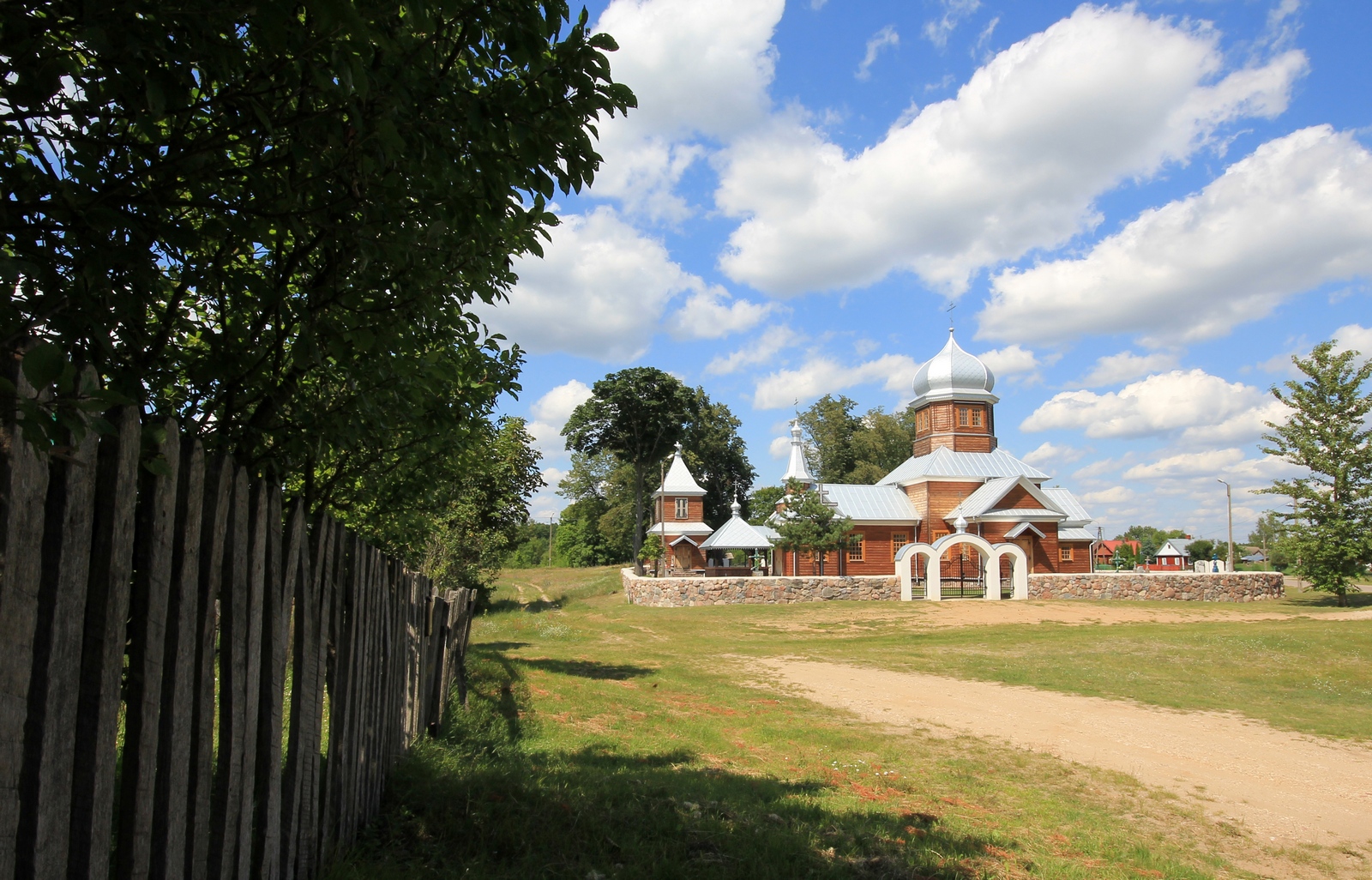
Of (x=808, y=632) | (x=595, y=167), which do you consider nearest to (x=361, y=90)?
(x=595, y=167)

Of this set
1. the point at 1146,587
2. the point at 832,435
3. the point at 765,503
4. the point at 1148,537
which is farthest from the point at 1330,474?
the point at 1148,537

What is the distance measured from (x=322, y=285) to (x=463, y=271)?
2.63 feet

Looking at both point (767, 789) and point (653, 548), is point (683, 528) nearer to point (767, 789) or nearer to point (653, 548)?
point (653, 548)

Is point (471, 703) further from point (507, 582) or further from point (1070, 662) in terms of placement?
point (507, 582)

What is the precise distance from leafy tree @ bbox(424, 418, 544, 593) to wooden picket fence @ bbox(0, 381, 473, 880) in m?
13.7

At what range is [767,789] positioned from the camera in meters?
6.94

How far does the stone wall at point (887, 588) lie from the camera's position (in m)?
35.3

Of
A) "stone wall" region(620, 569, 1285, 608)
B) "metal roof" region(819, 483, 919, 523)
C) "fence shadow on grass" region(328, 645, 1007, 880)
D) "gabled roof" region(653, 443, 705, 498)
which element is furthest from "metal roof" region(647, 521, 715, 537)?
"fence shadow on grass" region(328, 645, 1007, 880)

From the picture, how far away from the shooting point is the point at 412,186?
325 cm

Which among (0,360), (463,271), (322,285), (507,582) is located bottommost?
(507,582)

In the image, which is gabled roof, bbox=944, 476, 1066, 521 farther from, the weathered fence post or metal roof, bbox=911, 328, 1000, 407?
the weathered fence post

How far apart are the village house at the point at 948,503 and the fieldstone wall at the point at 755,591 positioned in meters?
5.31

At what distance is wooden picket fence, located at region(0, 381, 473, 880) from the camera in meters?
1.81

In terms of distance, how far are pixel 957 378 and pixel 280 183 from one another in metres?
49.2
